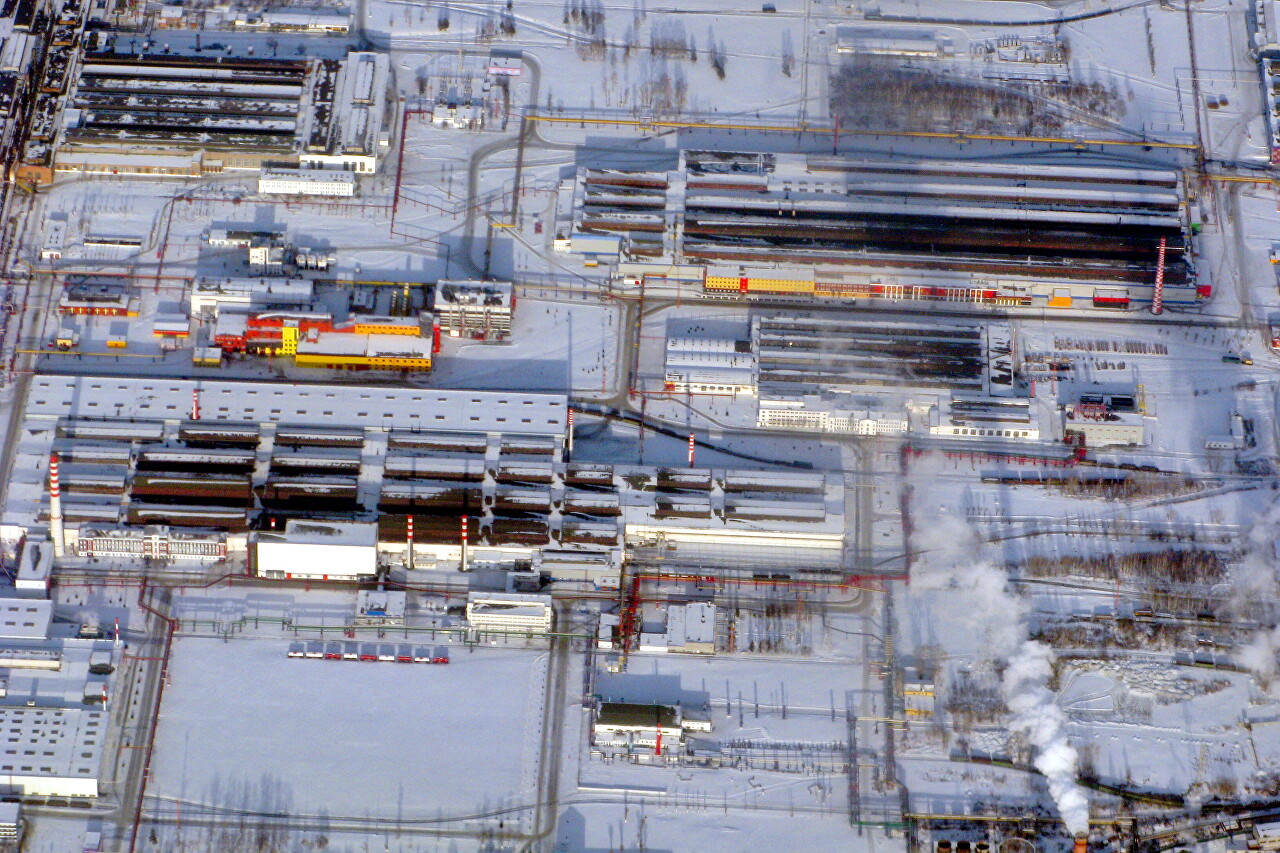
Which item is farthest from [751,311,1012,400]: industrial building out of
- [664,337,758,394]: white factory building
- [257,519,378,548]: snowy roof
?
[257,519,378,548]: snowy roof

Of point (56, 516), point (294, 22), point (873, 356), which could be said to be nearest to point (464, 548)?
point (56, 516)

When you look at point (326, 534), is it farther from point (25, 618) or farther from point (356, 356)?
point (25, 618)

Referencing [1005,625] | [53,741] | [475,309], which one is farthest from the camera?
[475,309]

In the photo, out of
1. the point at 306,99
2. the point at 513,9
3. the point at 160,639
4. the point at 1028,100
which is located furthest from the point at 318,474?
the point at 1028,100

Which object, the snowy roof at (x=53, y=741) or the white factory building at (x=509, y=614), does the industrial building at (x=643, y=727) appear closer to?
the white factory building at (x=509, y=614)

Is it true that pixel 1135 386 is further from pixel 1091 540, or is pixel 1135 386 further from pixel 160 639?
pixel 160 639

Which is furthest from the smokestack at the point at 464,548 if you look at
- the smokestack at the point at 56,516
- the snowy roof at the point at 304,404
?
the smokestack at the point at 56,516
